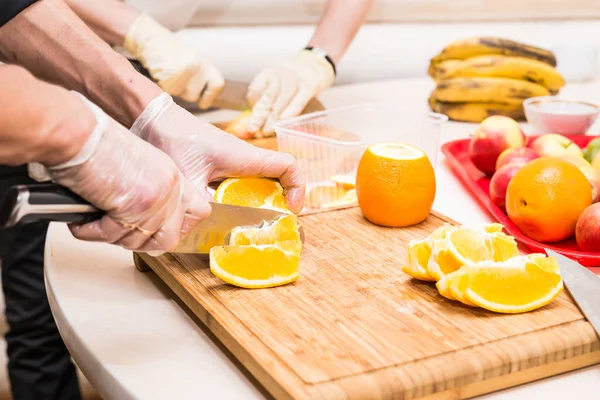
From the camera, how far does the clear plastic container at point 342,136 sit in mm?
1462

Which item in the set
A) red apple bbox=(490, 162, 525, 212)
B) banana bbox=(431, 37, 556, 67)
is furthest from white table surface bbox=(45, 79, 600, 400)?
banana bbox=(431, 37, 556, 67)

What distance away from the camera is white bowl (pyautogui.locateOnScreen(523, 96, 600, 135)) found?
1819 mm

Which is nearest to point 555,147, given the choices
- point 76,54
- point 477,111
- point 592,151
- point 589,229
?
point 592,151

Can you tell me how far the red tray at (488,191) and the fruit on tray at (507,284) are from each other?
209 mm

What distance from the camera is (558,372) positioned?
92 cm

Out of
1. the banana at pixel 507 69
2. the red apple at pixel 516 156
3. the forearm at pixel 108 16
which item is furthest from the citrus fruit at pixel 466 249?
the forearm at pixel 108 16

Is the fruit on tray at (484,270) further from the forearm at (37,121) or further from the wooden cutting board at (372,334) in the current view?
the forearm at (37,121)

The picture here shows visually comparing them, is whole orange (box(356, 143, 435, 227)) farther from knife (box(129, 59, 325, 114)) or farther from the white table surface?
knife (box(129, 59, 325, 114))

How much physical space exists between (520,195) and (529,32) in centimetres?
190

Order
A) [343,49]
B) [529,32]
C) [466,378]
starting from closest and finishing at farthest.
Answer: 1. [466,378]
2. [343,49]
3. [529,32]

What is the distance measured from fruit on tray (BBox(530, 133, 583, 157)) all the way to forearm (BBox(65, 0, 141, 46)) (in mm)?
1091

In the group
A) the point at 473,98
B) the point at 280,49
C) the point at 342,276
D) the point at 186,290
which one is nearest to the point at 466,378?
the point at 342,276

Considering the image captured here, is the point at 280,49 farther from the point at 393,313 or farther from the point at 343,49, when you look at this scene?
the point at 393,313

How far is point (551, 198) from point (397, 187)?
0.83 feet
